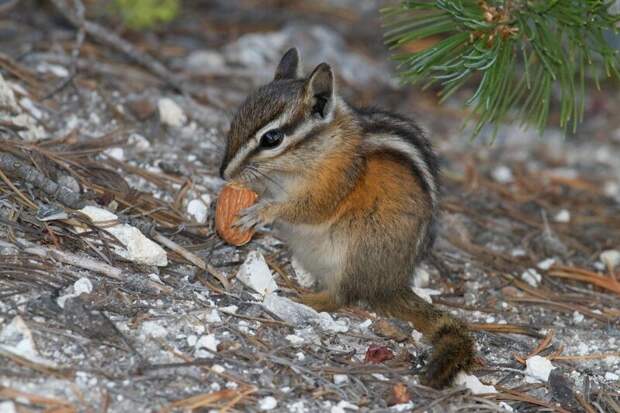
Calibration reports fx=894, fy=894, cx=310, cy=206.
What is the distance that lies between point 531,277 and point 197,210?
1.59 m

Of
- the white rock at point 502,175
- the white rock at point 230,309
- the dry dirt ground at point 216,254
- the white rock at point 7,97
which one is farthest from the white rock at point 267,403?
the white rock at point 502,175

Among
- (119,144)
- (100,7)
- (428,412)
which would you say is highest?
(100,7)

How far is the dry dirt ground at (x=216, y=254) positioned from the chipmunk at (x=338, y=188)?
147 millimetres

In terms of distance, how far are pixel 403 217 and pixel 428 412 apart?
98 centimetres

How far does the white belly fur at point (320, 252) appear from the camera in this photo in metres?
3.67

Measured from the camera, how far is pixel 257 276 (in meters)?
3.54

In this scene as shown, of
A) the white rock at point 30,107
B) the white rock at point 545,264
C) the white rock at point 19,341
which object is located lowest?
the white rock at point 545,264

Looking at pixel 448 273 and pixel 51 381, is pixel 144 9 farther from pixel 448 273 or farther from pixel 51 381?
pixel 51 381

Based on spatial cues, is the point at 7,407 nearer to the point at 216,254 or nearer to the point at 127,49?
the point at 216,254

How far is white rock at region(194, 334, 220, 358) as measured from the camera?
2.98m

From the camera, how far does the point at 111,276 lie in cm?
321

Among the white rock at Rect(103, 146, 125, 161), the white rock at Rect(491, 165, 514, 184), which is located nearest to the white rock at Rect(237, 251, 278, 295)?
the white rock at Rect(103, 146, 125, 161)

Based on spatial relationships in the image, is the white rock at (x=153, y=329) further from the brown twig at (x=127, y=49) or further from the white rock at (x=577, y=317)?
the brown twig at (x=127, y=49)

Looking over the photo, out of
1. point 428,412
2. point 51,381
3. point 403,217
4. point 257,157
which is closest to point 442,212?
point 403,217
